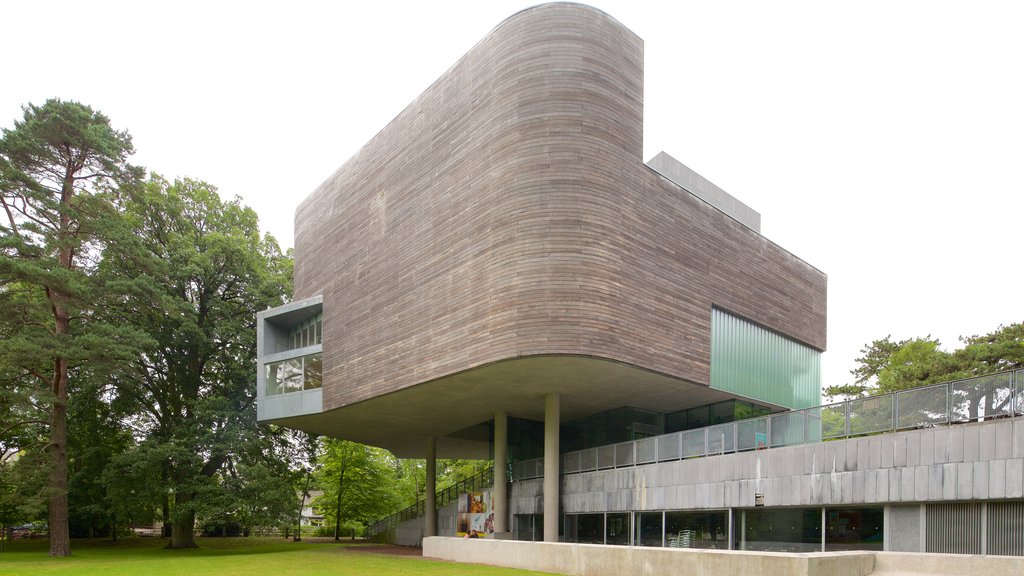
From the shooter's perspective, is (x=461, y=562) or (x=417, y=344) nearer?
(x=461, y=562)

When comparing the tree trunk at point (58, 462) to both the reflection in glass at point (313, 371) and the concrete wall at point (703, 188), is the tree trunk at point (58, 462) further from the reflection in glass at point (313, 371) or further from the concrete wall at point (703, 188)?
the concrete wall at point (703, 188)

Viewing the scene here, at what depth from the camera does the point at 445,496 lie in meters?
→ 42.7

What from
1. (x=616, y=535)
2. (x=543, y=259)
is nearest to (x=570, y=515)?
(x=616, y=535)

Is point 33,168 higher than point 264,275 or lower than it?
higher

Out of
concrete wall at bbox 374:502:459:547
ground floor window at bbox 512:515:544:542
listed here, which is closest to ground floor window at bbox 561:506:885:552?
ground floor window at bbox 512:515:544:542

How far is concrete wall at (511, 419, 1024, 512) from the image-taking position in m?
16.0

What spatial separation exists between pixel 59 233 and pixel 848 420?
1311 inches

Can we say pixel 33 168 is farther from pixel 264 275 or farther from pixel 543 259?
pixel 543 259

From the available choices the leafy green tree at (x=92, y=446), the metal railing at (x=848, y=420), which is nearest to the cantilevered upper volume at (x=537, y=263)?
the metal railing at (x=848, y=420)

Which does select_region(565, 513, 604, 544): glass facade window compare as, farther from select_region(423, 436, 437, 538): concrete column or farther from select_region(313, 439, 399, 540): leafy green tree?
select_region(313, 439, 399, 540): leafy green tree

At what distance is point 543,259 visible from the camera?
22.8 m

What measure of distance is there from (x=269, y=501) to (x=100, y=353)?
1041cm

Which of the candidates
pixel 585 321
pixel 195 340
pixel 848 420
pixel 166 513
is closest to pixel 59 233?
pixel 195 340

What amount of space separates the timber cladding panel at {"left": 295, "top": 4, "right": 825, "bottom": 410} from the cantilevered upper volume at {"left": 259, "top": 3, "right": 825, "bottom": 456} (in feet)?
0.22
